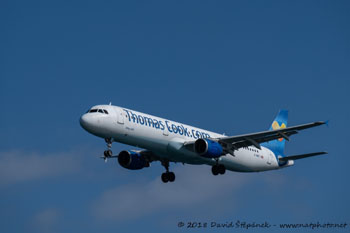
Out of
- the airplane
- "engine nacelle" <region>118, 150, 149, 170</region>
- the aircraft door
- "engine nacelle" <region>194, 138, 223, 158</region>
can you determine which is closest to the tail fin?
the airplane

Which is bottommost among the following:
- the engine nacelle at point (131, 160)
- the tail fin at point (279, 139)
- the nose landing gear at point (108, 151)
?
the nose landing gear at point (108, 151)

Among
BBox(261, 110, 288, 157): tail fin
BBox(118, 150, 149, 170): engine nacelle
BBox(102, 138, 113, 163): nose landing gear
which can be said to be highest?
BBox(261, 110, 288, 157): tail fin

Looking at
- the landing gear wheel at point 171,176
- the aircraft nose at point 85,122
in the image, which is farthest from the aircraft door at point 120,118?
the landing gear wheel at point 171,176

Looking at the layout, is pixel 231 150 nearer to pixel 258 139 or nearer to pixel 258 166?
pixel 258 139

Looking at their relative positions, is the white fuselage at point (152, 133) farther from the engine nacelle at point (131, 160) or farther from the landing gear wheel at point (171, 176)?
the landing gear wheel at point (171, 176)

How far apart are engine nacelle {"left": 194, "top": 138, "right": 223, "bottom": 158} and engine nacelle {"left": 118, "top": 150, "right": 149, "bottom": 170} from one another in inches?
273

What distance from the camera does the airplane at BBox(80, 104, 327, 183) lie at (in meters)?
44.7

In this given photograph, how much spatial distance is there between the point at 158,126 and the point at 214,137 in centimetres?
704

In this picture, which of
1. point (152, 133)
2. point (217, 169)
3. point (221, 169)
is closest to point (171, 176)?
point (217, 169)

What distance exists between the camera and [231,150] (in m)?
49.8

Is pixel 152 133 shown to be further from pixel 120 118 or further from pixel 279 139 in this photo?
pixel 279 139

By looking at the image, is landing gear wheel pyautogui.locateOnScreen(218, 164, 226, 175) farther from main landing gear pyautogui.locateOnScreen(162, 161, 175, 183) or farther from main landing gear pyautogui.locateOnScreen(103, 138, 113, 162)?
main landing gear pyautogui.locateOnScreen(103, 138, 113, 162)

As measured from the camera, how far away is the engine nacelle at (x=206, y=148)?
46781mm

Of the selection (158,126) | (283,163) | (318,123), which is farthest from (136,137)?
(283,163)
